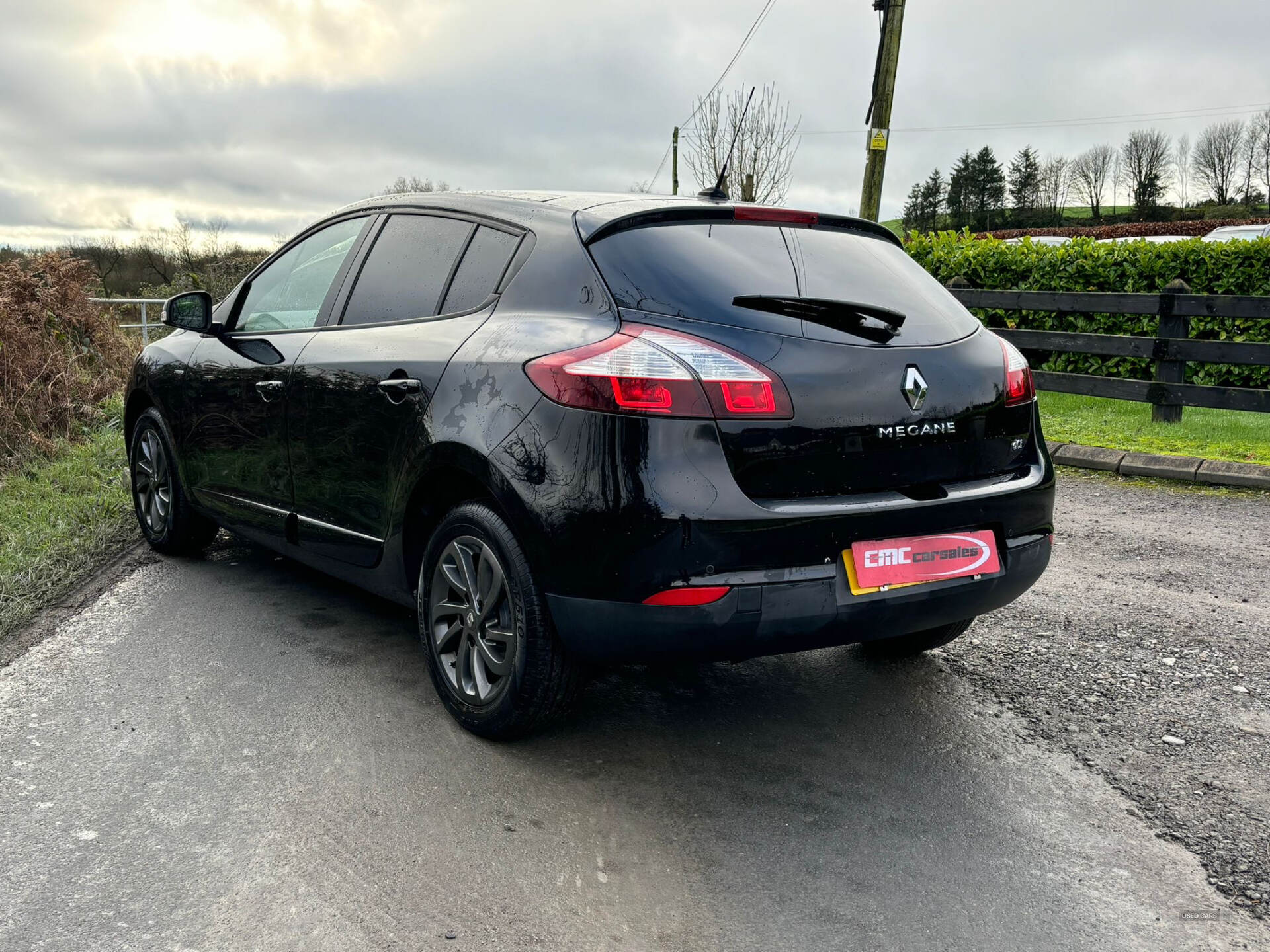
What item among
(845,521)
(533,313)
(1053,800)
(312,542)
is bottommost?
(1053,800)

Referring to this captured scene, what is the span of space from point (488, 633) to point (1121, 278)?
32.8 ft

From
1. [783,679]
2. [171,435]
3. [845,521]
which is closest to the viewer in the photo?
[845,521]

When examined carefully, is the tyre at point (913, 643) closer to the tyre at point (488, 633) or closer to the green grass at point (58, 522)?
the tyre at point (488, 633)

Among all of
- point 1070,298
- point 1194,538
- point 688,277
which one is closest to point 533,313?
point 688,277

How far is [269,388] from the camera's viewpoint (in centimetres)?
434

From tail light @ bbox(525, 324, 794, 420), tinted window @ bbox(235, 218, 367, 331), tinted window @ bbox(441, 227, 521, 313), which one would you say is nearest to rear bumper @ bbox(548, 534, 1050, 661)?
tail light @ bbox(525, 324, 794, 420)

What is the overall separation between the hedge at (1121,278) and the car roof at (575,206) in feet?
25.5

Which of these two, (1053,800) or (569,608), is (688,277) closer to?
(569,608)

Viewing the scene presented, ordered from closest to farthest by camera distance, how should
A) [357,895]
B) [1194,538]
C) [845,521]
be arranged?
[357,895]
[845,521]
[1194,538]

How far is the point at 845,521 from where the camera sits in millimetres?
2910

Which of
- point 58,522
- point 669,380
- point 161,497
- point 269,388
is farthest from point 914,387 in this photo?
point 58,522

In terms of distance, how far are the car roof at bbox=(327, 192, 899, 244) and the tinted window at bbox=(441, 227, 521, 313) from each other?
7cm

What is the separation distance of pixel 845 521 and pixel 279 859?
165 centimetres

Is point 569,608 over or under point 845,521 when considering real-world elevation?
under
